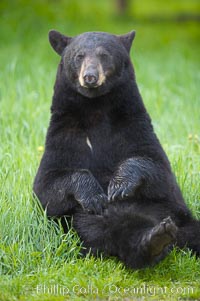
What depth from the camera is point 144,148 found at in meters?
5.91

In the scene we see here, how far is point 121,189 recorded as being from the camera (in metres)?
5.73

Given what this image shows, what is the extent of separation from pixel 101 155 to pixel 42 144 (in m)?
2.22

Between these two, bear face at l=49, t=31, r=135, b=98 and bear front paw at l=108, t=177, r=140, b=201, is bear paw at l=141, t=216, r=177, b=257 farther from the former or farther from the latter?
bear face at l=49, t=31, r=135, b=98

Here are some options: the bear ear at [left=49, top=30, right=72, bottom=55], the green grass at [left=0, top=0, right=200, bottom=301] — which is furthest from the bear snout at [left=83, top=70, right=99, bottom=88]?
the green grass at [left=0, top=0, right=200, bottom=301]

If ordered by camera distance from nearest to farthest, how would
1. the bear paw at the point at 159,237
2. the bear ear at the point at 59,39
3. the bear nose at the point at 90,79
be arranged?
the bear paw at the point at 159,237 → the bear nose at the point at 90,79 → the bear ear at the point at 59,39

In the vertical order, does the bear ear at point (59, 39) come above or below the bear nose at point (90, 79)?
above

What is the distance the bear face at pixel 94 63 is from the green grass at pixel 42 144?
102 centimetres

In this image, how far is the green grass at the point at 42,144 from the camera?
5172mm

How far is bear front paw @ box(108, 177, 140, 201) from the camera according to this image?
18.8 ft

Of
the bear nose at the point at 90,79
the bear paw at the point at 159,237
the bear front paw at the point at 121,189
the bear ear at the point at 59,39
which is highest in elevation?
the bear ear at the point at 59,39

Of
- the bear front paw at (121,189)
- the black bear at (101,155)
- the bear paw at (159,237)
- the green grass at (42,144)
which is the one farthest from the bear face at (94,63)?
the bear paw at (159,237)

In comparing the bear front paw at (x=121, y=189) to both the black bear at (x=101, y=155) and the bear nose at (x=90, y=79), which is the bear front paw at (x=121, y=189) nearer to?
the black bear at (x=101, y=155)

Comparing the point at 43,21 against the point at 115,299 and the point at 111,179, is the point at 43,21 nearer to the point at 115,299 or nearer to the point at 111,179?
the point at 111,179

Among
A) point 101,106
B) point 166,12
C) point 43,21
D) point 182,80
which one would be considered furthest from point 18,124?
point 166,12
